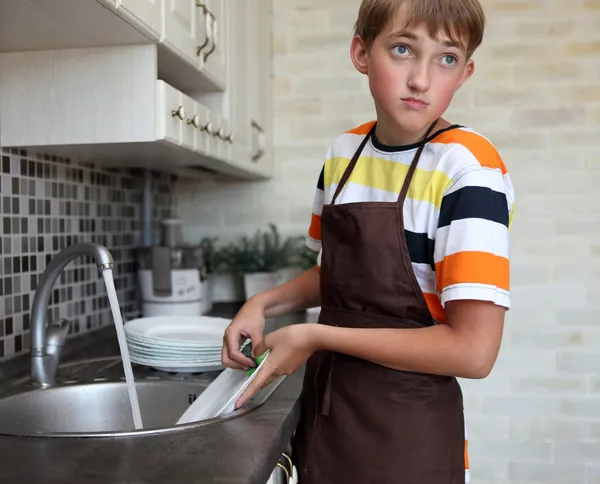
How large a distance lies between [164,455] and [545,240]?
1.74 meters

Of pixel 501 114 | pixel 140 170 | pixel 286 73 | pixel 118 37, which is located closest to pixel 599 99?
pixel 501 114

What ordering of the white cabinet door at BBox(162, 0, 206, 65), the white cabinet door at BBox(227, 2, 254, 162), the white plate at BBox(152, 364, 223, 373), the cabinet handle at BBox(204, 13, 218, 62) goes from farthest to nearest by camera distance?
the white cabinet door at BBox(227, 2, 254, 162), the cabinet handle at BBox(204, 13, 218, 62), the white plate at BBox(152, 364, 223, 373), the white cabinet door at BBox(162, 0, 206, 65)

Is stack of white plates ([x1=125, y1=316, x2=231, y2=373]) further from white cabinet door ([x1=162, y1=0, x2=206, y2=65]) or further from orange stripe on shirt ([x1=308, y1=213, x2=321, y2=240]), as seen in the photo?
white cabinet door ([x1=162, y1=0, x2=206, y2=65])

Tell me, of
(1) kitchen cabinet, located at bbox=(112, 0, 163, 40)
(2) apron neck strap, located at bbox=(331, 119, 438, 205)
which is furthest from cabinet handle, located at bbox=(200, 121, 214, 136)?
(2) apron neck strap, located at bbox=(331, 119, 438, 205)

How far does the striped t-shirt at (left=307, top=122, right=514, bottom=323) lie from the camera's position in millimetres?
848

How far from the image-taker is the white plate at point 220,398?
1.04 meters

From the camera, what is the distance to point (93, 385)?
4.31ft

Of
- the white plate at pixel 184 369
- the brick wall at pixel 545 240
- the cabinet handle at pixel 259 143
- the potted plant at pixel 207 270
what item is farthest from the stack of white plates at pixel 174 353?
the brick wall at pixel 545 240

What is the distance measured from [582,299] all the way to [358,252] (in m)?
1.50

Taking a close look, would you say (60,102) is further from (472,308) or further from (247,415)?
(472,308)

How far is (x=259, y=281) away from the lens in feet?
7.53

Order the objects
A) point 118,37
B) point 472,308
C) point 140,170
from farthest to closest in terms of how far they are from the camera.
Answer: point 140,170, point 118,37, point 472,308

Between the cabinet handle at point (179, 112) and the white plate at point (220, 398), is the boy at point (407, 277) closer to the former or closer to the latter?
the white plate at point (220, 398)

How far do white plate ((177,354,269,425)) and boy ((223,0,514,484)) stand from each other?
56mm
